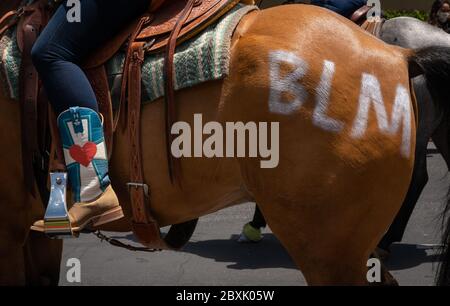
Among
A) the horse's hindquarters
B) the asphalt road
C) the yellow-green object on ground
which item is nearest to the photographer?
the horse's hindquarters

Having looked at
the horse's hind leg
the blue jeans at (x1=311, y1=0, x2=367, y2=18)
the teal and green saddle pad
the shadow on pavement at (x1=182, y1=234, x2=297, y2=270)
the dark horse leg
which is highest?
the blue jeans at (x1=311, y1=0, x2=367, y2=18)

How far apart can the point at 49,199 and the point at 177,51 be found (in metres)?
0.84

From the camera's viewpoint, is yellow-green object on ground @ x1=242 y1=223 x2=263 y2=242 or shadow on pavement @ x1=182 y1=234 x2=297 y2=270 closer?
shadow on pavement @ x1=182 y1=234 x2=297 y2=270

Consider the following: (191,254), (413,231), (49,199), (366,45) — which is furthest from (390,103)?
(413,231)

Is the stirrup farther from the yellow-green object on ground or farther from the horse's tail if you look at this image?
the yellow-green object on ground

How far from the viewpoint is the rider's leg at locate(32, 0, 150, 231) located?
3418 millimetres

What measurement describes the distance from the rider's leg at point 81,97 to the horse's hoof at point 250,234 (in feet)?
→ 12.0

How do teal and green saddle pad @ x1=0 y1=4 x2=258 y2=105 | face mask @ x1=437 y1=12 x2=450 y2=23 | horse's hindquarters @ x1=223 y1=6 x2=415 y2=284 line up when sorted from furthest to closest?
face mask @ x1=437 y1=12 x2=450 y2=23 < teal and green saddle pad @ x1=0 y1=4 x2=258 y2=105 < horse's hindquarters @ x1=223 y1=6 x2=415 y2=284

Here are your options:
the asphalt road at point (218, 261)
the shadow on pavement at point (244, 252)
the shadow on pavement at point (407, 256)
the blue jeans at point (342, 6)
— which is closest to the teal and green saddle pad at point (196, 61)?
the blue jeans at point (342, 6)

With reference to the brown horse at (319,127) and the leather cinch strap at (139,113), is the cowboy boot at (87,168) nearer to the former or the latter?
the leather cinch strap at (139,113)

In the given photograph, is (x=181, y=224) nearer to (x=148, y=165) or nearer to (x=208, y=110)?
(x=148, y=165)

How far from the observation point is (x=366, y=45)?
10.7ft

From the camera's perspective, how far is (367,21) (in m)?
6.10

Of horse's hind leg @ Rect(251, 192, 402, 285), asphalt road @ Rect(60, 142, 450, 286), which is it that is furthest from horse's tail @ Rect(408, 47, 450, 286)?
asphalt road @ Rect(60, 142, 450, 286)
